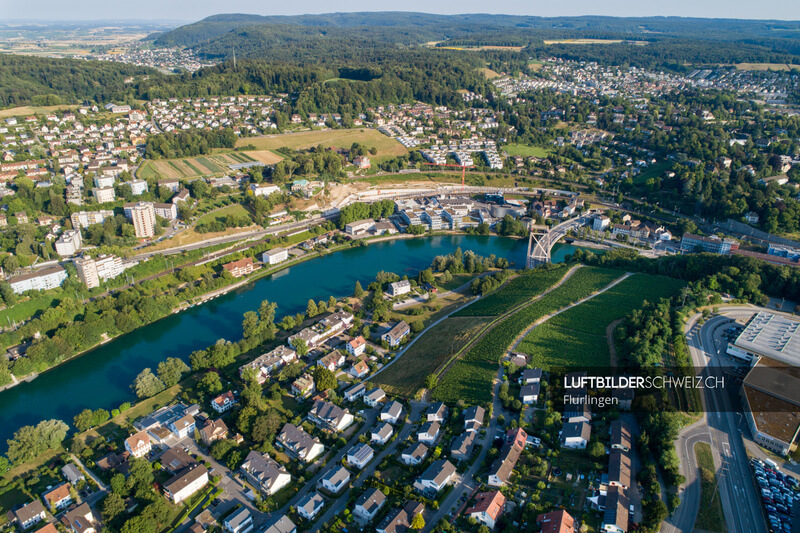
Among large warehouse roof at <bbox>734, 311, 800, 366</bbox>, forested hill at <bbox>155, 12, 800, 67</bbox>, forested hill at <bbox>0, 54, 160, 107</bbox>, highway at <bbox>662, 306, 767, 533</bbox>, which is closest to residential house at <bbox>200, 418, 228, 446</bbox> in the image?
highway at <bbox>662, 306, 767, 533</bbox>

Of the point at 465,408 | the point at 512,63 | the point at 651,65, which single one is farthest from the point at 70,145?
the point at 651,65

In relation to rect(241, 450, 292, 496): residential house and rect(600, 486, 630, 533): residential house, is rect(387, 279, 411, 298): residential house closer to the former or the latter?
rect(241, 450, 292, 496): residential house

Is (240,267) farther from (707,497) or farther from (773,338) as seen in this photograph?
(773,338)

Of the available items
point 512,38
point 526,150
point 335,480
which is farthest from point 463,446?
point 512,38

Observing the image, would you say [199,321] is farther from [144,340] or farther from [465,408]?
[465,408]

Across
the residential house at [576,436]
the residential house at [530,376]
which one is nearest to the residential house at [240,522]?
the residential house at [576,436]

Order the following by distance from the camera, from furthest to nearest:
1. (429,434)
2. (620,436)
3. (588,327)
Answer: (588,327)
(429,434)
(620,436)
